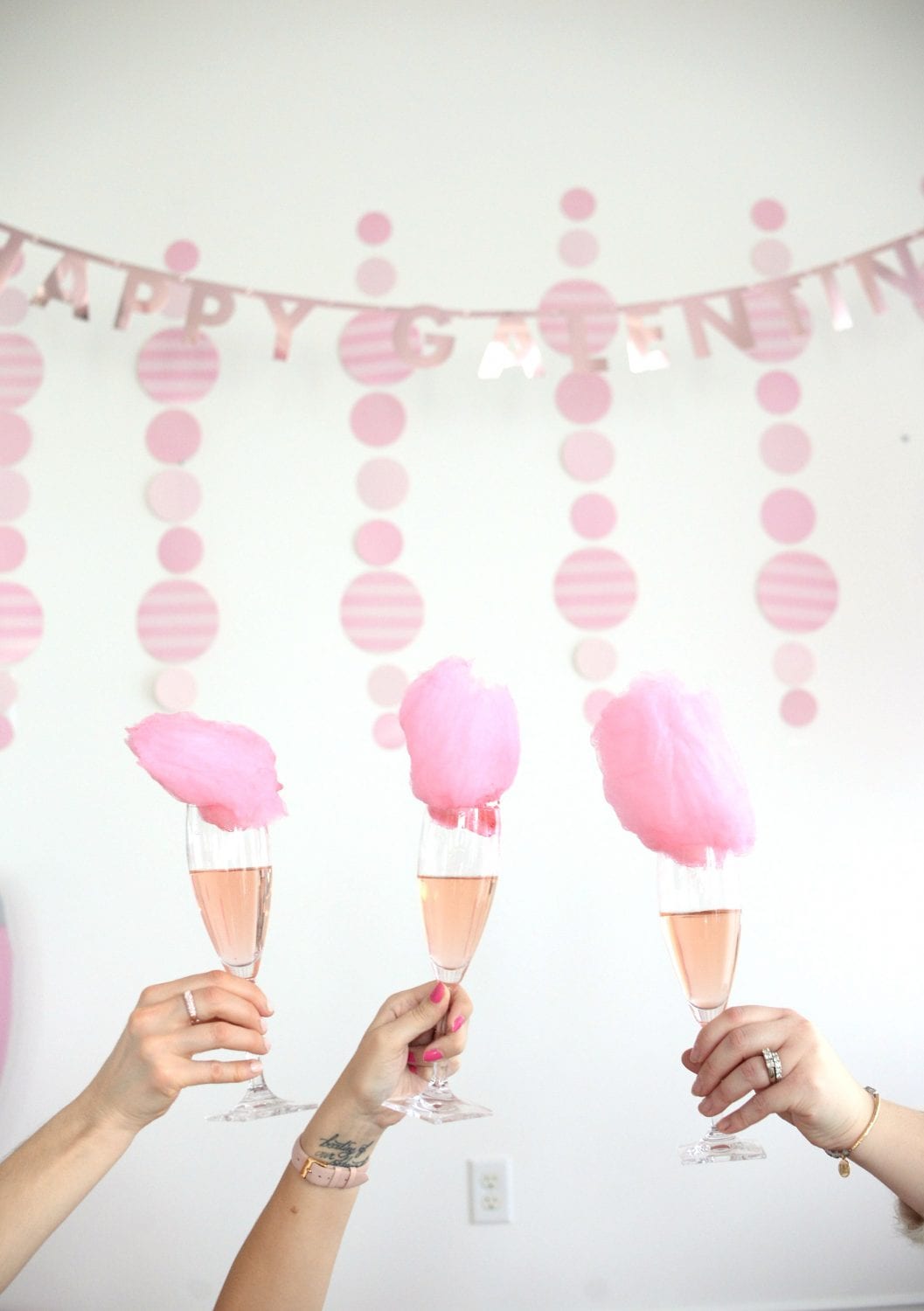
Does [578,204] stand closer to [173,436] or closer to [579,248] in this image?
[579,248]

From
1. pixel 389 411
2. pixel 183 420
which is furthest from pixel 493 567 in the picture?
pixel 183 420

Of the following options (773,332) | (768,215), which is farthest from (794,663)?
(768,215)

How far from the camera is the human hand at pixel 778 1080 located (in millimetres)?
1050

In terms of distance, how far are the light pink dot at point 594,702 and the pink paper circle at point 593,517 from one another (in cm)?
29

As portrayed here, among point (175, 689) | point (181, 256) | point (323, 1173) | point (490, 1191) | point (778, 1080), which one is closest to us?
point (778, 1080)

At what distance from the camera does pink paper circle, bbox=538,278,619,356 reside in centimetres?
226

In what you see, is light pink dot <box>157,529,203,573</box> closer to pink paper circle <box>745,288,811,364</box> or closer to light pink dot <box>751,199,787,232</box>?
pink paper circle <box>745,288,811,364</box>

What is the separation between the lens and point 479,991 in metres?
2.10

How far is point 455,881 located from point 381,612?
1098mm

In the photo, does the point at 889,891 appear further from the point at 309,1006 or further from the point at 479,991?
the point at 309,1006

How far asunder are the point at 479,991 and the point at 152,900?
1.96 ft

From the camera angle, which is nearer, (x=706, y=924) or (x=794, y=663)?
(x=706, y=924)

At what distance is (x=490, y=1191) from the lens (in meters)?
2.05

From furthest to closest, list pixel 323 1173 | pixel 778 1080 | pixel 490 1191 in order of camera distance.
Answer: pixel 490 1191 < pixel 323 1173 < pixel 778 1080
